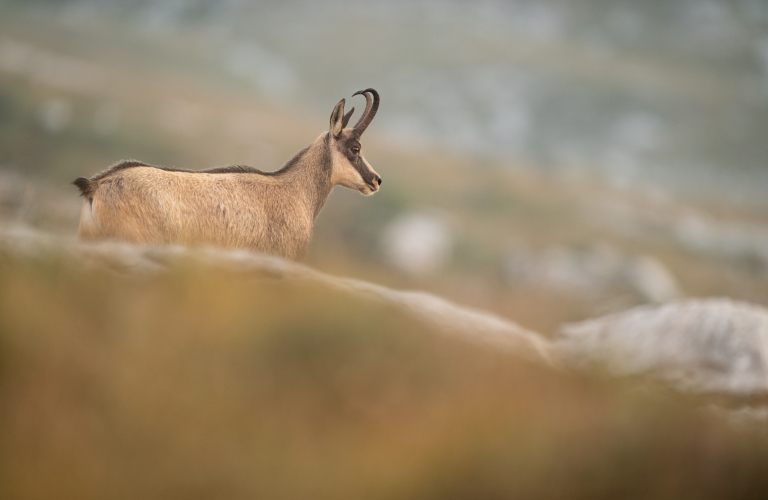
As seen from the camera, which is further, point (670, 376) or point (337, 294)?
point (670, 376)

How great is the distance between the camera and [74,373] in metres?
5.51

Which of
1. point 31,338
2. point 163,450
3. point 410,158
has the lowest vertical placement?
point 163,450

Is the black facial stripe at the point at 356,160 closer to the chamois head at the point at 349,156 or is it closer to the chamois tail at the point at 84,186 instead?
the chamois head at the point at 349,156

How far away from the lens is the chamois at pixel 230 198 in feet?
35.4

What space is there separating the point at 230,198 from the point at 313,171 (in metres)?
2.44

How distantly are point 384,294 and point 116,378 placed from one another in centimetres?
322

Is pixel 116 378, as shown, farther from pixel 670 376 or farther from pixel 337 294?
pixel 670 376

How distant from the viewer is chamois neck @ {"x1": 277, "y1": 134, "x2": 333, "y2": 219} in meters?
14.0

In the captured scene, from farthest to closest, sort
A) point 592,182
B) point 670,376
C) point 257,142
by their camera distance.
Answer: point 592,182 < point 257,142 < point 670,376

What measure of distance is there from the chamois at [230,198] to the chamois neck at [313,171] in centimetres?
2

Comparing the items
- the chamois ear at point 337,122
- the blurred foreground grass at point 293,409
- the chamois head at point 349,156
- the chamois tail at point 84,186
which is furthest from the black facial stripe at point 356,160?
the blurred foreground grass at point 293,409

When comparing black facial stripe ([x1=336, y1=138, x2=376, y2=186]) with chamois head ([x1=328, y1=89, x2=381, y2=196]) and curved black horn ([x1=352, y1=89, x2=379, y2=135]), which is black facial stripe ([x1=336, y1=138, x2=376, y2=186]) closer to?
chamois head ([x1=328, y1=89, x2=381, y2=196])

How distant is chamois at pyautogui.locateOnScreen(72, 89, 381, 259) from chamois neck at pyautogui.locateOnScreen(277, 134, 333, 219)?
0.07 feet

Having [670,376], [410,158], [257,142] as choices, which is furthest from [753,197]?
[670,376]
